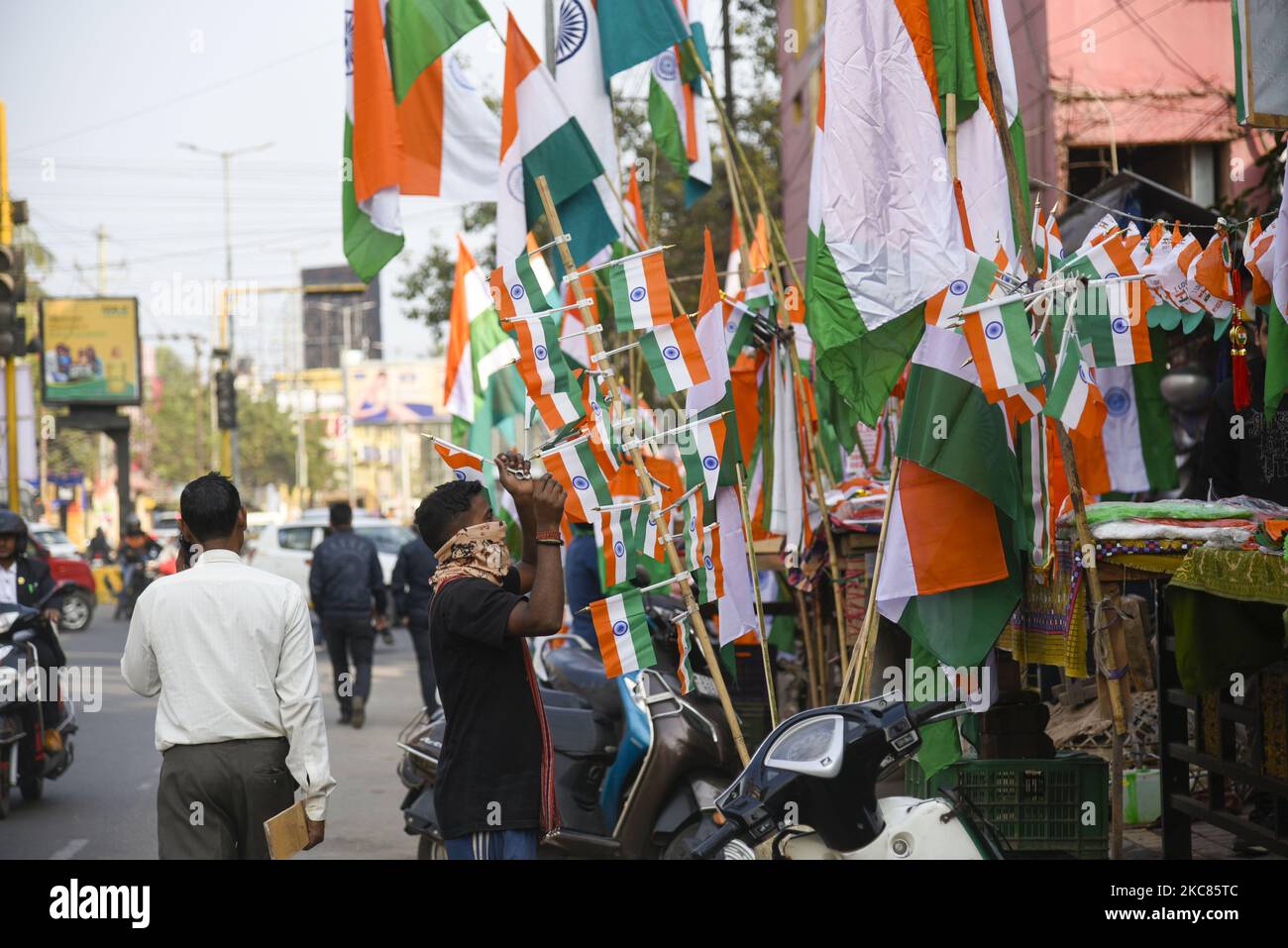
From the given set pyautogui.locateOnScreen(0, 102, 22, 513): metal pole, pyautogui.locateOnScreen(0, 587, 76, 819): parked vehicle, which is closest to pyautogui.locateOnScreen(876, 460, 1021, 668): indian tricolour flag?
pyautogui.locateOnScreen(0, 587, 76, 819): parked vehicle

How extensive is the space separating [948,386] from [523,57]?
280cm

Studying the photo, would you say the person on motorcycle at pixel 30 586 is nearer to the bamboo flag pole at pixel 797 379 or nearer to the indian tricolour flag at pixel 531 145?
the indian tricolour flag at pixel 531 145

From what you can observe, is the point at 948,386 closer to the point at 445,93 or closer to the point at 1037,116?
the point at 445,93

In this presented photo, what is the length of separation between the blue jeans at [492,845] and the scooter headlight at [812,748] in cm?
89

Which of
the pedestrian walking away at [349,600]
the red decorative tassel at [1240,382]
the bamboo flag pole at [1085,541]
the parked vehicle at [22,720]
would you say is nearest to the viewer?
the bamboo flag pole at [1085,541]

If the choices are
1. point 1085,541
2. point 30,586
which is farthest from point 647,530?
point 30,586

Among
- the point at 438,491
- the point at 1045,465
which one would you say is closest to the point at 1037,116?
the point at 1045,465

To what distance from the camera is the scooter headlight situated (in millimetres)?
3586

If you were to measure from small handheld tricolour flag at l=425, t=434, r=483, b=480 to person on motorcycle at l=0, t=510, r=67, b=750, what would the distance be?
489 cm

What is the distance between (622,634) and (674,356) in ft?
3.39

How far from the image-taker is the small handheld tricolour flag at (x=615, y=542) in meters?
5.38

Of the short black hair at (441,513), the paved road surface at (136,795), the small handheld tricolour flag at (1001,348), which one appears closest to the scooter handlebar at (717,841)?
the short black hair at (441,513)

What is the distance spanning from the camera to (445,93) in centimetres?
748
